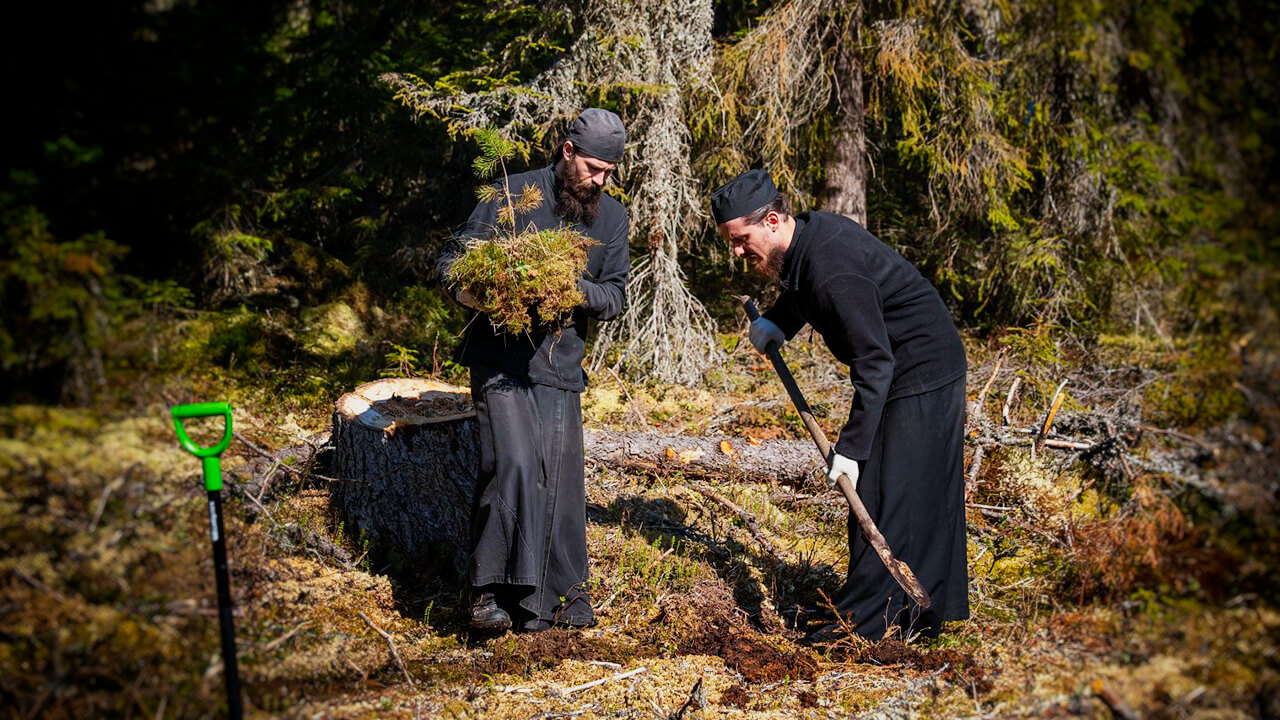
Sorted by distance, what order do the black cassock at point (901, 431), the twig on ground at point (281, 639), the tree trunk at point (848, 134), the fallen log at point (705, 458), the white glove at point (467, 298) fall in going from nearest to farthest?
the twig on ground at point (281, 639), the white glove at point (467, 298), the black cassock at point (901, 431), the fallen log at point (705, 458), the tree trunk at point (848, 134)

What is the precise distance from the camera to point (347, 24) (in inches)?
122

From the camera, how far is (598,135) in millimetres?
3766

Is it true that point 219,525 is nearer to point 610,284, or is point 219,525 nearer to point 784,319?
point 610,284

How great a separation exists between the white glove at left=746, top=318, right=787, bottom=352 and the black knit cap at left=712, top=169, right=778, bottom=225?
2.44ft

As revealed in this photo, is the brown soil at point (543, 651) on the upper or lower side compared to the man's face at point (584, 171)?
lower

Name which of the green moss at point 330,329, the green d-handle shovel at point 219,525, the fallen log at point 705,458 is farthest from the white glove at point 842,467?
the green moss at point 330,329

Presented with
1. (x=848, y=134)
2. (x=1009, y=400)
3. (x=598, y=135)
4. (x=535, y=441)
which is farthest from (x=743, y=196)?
(x=848, y=134)

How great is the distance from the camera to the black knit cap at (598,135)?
3.76 metres

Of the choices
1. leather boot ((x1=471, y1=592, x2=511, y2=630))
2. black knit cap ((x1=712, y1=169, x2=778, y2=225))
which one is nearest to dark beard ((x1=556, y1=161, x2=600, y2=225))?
black knit cap ((x1=712, y1=169, x2=778, y2=225))

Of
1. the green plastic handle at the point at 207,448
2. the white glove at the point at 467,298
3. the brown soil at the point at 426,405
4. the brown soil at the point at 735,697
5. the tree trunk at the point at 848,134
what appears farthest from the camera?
the tree trunk at the point at 848,134

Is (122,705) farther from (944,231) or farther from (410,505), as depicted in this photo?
(944,231)

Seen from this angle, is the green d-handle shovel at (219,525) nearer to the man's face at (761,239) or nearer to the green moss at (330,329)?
the man's face at (761,239)

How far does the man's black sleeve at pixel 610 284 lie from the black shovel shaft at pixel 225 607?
1.75 metres

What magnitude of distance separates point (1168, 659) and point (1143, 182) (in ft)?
4.84
